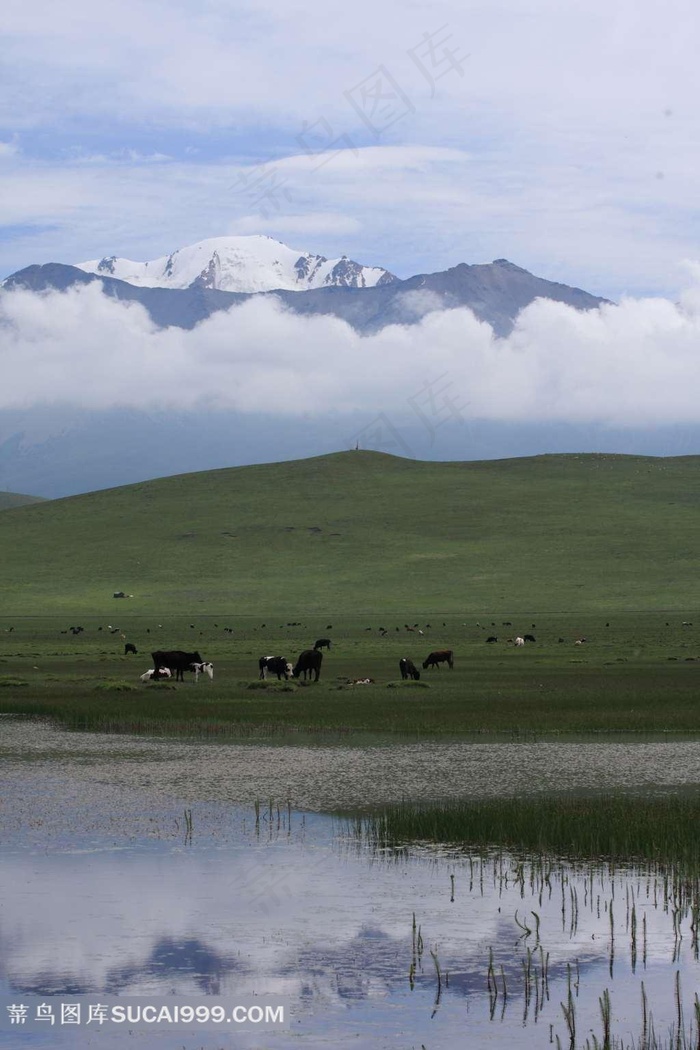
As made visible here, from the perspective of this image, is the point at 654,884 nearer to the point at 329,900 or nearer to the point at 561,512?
the point at 329,900

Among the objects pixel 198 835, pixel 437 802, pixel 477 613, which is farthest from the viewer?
pixel 477 613

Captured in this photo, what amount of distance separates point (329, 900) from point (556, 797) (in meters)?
6.81

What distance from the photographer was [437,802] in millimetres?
21047

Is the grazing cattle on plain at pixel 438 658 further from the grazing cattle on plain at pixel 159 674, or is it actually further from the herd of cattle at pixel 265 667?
the grazing cattle on plain at pixel 159 674

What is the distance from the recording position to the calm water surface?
1161 cm

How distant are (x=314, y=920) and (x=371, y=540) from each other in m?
112

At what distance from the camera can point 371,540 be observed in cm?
12638

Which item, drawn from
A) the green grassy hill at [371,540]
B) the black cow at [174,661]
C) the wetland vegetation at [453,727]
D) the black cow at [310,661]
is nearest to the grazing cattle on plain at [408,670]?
the wetland vegetation at [453,727]

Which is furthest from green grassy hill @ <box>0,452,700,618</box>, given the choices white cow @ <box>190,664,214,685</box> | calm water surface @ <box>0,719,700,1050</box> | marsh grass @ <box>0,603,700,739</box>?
calm water surface @ <box>0,719,700,1050</box>

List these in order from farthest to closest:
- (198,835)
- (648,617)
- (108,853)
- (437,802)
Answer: (648,617) → (437,802) → (198,835) → (108,853)

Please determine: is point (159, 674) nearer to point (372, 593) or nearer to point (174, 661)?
point (174, 661)

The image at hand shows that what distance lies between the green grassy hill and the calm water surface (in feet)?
242

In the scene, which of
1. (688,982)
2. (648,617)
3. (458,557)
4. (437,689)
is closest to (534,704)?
(437,689)

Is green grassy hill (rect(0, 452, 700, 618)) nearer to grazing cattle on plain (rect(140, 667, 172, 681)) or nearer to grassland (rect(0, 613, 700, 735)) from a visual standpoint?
grassland (rect(0, 613, 700, 735))
